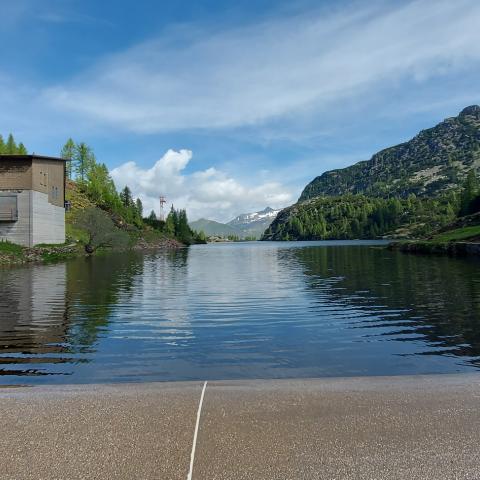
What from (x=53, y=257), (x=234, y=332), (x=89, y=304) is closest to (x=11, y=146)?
(x=53, y=257)

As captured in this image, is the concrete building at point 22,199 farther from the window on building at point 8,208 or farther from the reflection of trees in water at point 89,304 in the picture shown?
the reflection of trees in water at point 89,304

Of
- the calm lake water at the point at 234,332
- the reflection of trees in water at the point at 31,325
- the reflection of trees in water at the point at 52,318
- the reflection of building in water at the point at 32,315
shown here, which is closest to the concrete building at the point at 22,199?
the reflection of trees in water at the point at 52,318

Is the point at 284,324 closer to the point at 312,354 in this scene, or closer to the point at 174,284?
the point at 312,354

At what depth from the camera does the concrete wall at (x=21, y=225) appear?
80438 millimetres

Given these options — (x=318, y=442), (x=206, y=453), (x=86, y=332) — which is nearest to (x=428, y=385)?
(x=318, y=442)

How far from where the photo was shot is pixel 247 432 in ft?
27.8

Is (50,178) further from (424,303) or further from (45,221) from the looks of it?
(424,303)

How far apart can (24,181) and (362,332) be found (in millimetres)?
79369

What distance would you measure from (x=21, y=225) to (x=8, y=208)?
403 centimetres

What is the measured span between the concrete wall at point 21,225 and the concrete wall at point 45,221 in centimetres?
107

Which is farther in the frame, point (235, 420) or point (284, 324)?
point (284, 324)

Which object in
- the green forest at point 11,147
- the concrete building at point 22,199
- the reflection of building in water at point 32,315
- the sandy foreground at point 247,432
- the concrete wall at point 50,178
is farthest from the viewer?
the green forest at point 11,147

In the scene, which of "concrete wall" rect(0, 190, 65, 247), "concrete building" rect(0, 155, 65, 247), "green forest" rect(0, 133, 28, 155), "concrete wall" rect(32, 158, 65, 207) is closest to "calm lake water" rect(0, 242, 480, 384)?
"concrete wall" rect(0, 190, 65, 247)

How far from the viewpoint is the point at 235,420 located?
9.08m
